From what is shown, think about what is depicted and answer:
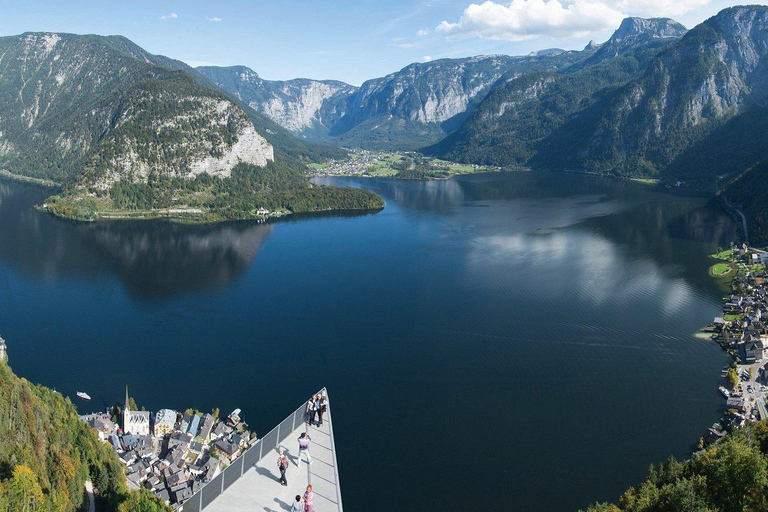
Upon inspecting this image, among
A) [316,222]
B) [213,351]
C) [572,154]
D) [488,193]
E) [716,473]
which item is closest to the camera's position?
[716,473]

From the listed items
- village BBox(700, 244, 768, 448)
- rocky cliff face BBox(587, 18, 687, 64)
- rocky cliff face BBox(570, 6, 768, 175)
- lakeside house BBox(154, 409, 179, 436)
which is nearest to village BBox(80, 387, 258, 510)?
lakeside house BBox(154, 409, 179, 436)

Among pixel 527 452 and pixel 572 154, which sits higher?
pixel 572 154

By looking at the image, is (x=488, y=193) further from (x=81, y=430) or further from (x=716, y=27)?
(x=81, y=430)

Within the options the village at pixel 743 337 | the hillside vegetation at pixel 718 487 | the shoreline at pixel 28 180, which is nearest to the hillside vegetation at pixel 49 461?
the hillside vegetation at pixel 718 487

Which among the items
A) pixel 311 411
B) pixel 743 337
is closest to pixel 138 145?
pixel 743 337

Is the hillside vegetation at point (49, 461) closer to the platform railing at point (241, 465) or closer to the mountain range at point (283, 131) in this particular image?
the platform railing at point (241, 465)

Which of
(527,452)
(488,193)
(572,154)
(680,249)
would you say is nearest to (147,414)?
(527,452)

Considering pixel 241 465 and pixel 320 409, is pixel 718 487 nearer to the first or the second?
pixel 320 409
